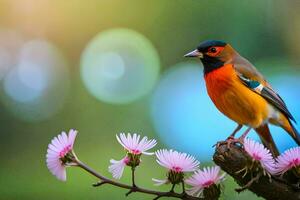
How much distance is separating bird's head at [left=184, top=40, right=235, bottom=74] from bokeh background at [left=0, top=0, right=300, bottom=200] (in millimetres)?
529

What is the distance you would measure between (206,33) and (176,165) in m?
0.95

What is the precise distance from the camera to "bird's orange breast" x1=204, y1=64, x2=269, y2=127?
83 cm

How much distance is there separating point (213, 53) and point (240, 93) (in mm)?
81

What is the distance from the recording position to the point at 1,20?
1624 mm

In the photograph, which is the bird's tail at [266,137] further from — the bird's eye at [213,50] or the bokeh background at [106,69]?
the bokeh background at [106,69]

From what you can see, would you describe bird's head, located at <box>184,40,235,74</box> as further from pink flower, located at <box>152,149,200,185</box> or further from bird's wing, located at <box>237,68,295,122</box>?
pink flower, located at <box>152,149,200,185</box>

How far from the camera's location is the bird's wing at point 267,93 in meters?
0.82

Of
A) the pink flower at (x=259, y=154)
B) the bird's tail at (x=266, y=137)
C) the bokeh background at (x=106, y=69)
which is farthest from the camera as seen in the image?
the bokeh background at (x=106, y=69)

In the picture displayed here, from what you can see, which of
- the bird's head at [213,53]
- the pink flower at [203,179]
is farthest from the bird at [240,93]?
the pink flower at [203,179]

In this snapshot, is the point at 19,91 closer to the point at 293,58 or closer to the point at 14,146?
the point at 14,146

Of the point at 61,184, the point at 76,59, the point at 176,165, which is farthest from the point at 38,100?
the point at 176,165

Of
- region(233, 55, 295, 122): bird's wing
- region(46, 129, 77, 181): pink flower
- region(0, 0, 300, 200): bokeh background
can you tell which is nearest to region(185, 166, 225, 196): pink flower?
region(46, 129, 77, 181): pink flower

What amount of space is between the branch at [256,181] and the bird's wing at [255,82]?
242 millimetres

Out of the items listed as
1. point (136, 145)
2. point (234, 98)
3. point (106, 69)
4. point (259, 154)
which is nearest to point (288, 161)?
point (259, 154)
